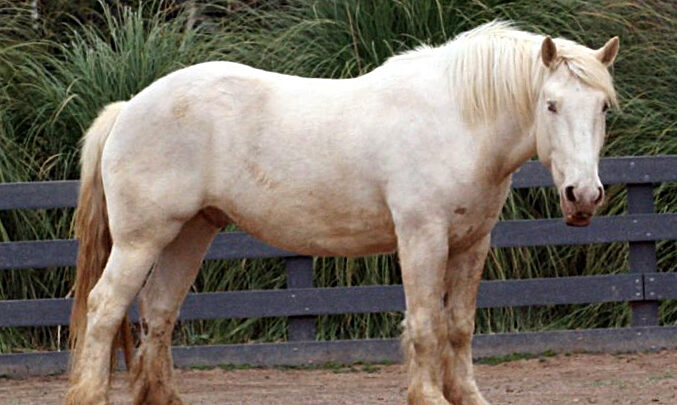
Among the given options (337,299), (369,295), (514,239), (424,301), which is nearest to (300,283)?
(337,299)

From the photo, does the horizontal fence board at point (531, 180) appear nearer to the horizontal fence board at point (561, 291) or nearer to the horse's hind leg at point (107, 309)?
the horizontal fence board at point (561, 291)

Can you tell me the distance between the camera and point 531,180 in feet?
25.5

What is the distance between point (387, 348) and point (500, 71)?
2833mm

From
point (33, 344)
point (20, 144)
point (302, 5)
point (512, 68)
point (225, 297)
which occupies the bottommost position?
point (33, 344)

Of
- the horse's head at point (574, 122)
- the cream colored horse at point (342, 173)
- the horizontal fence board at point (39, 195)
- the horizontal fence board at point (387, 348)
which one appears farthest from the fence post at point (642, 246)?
the horizontal fence board at point (39, 195)

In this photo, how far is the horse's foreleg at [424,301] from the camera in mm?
5297

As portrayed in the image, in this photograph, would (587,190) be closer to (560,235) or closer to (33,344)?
(560,235)

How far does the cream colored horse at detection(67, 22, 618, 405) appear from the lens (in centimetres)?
530

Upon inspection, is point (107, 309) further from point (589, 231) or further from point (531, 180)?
point (589, 231)

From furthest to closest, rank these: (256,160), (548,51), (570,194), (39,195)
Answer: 1. (39,195)
2. (256,160)
3. (548,51)
4. (570,194)

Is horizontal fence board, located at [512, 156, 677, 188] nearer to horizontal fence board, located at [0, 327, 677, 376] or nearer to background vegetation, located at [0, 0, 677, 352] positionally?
background vegetation, located at [0, 0, 677, 352]

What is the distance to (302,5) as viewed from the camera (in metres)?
9.53

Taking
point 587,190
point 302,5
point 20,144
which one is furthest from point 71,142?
point 587,190

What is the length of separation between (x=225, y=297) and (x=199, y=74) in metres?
2.27
